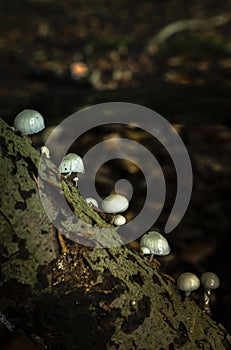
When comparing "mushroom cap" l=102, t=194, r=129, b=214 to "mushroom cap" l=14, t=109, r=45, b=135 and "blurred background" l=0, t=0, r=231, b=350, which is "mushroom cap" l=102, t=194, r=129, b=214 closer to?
"mushroom cap" l=14, t=109, r=45, b=135

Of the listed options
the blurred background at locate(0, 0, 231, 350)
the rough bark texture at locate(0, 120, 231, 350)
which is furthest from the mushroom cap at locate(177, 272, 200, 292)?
the blurred background at locate(0, 0, 231, 350)

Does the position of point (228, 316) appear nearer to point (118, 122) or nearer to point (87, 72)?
point (118, 122)

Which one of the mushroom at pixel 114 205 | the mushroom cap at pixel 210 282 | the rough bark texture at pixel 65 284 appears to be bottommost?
the mushroom cap at pixel 210 282

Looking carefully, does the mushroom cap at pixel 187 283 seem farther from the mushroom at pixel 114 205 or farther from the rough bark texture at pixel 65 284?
the mushroom at pixel 114 205

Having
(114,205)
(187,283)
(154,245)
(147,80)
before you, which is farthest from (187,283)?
(147,80)

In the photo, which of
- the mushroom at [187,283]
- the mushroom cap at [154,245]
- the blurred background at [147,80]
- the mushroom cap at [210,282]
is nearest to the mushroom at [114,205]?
the mushroom cap at [154,245]

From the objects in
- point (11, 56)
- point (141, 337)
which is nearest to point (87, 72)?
point (11, 56)

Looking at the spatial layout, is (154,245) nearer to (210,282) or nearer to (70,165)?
(210,282)
